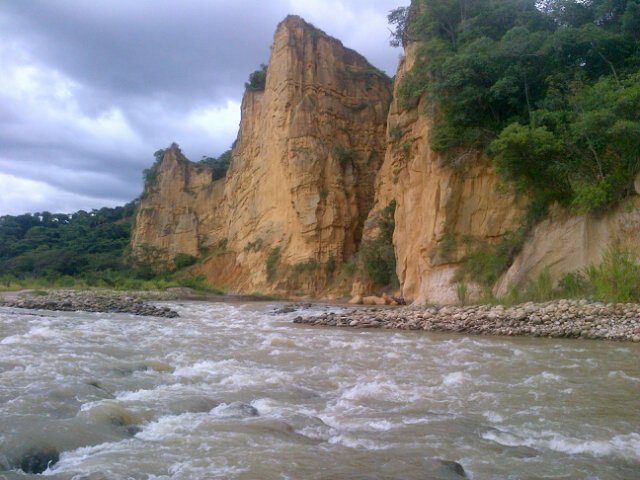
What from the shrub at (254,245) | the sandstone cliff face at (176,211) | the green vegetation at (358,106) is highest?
the green vegetation at (358,106)

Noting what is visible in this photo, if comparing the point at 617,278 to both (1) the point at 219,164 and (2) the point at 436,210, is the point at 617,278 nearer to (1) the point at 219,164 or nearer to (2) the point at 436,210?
(2) the point at 436,210

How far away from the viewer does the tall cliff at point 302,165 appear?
4328 cm

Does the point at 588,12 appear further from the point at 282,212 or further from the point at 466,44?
the point at 282,212

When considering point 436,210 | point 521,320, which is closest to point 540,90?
point 436,210

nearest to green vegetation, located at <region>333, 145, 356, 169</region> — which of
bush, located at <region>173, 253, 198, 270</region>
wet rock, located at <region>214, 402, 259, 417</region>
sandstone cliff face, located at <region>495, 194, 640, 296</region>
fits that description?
bush, located at <region>173, 253, 198, 270</region>

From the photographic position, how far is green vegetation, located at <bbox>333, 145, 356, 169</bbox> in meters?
44.5

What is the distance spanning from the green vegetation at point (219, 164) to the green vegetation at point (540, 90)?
33.6 meters

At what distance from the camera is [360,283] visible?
37094mm

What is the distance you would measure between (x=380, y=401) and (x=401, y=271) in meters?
23.3

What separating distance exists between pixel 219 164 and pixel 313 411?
187 ft

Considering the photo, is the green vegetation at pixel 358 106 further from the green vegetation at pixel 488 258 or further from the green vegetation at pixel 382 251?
the green vegetation at pixel 488 258

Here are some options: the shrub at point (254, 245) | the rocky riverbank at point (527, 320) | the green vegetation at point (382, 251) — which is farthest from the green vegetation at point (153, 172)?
the rocky riverbank at point (527, 320)

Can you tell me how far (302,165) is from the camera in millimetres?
44031

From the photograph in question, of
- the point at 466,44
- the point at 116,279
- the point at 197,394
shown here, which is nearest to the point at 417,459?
the point at 197,394
